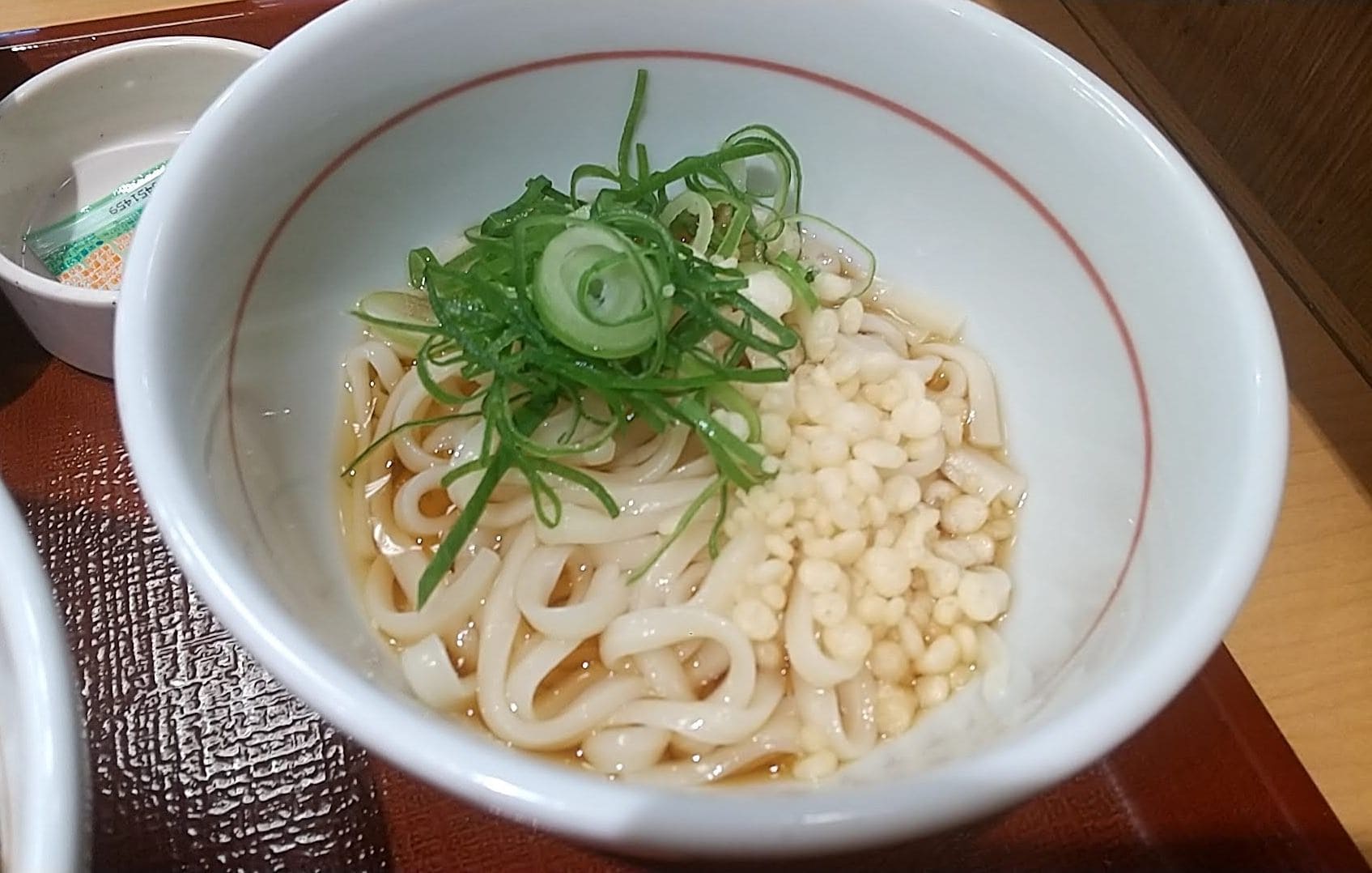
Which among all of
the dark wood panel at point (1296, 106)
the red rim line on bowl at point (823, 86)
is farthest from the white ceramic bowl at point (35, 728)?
the dark wood panel at point (1296, 106)

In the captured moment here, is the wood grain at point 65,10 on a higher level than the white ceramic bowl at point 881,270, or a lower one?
lower

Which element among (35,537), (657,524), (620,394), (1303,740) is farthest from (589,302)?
(1303,740)

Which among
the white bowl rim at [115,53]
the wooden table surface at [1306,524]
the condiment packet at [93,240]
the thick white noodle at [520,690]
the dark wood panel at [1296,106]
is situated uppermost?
the dark wood panel at [1296,106]

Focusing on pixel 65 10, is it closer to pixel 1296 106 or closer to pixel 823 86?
pixel 823 86

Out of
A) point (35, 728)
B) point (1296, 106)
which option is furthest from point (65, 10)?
point (1296, 106)

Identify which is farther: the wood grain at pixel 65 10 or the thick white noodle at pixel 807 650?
the wood grain at pixel 65 10

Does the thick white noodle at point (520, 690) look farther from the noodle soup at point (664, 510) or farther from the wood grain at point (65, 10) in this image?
the wood grain at point (65, 10)

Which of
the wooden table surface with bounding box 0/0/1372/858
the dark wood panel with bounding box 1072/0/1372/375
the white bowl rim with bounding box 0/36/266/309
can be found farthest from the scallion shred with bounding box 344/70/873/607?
the dark wood panel with bounding box 1072/0/1372/375
